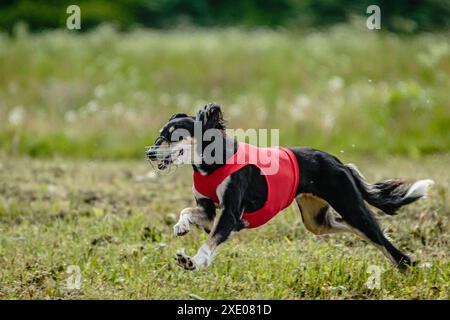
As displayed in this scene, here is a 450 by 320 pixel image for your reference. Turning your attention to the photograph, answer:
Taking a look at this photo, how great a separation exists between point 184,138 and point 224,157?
0.29m

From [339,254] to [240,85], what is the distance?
1042 centimetres

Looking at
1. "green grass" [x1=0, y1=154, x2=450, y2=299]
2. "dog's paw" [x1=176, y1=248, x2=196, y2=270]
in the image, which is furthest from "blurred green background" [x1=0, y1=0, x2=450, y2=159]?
"dog's paw" [x1=176, y1=248, x2=196, y2=270]

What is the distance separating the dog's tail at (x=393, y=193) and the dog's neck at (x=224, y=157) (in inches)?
43.2

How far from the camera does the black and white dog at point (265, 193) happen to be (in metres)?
4.82

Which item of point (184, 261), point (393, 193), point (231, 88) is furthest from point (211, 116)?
point (231, 88)

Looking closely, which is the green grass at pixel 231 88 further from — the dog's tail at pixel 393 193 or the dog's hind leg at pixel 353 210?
the dog's hind leg at pixel 353 210

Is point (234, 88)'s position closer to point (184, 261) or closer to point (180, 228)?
point (180, 228)

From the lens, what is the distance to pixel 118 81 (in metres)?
13.9

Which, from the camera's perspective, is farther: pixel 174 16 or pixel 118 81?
pixel 174 16

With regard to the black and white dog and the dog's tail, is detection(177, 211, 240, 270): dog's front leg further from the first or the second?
the dog's tail

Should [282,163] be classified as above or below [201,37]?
below

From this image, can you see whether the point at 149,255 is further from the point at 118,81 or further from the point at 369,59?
the point at 369,59

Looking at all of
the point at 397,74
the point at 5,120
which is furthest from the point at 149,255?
the point at 397,74

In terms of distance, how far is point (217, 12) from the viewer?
28531mm
